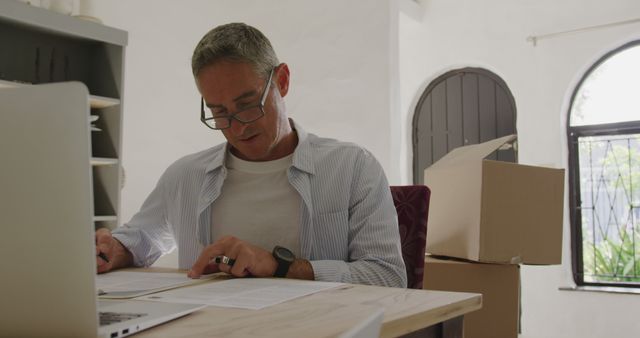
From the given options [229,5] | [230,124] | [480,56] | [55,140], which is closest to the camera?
[55,140]

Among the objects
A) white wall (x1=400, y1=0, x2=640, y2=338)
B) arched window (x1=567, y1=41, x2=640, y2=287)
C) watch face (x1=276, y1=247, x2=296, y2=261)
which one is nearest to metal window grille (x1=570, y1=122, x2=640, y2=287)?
arched window (x1=567, y1=41, x2=640, y2=287)

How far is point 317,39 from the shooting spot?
3812 millimetres

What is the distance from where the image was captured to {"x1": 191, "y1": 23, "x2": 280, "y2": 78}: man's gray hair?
4.36 ft

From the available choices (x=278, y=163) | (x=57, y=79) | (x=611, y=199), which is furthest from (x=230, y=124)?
(x=611, y=199)

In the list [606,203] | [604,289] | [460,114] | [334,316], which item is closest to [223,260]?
[334,316]

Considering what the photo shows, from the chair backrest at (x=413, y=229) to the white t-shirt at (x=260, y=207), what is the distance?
A: 1.21 feet

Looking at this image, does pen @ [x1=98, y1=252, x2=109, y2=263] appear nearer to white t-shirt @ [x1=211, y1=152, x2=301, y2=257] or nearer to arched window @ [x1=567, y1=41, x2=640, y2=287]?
white t-shirt @ [x1=211, y1=152, x2=301, y2=257]

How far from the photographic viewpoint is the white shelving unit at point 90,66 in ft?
9.25

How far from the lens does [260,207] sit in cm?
140

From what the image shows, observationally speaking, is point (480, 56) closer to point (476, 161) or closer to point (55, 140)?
point (476, 161)

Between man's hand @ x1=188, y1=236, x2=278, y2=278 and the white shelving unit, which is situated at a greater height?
the white shelving unit

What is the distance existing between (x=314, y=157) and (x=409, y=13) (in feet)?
12.2

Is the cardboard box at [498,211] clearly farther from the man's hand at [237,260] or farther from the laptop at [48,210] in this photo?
the laptop at [48,210]

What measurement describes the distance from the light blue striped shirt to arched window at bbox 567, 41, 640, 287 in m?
3.41
